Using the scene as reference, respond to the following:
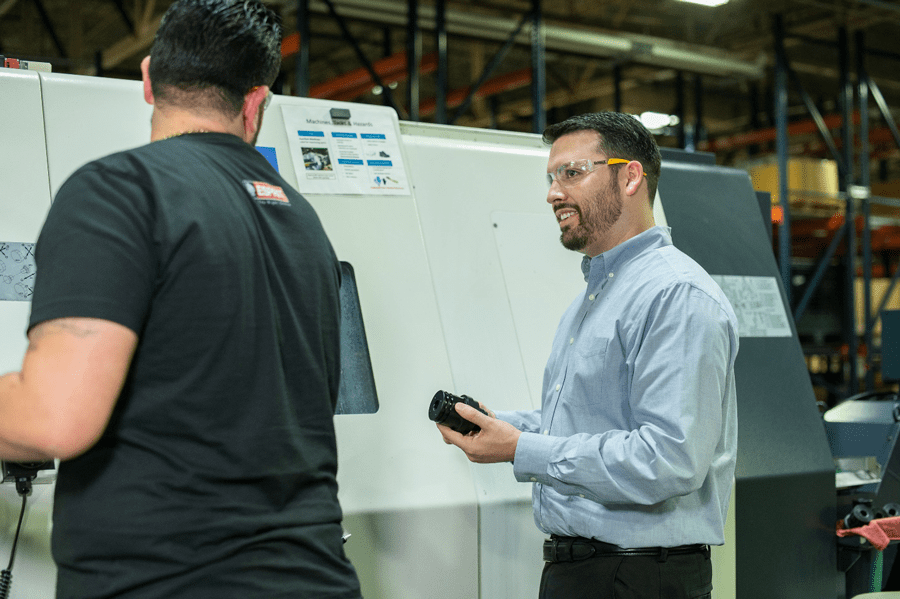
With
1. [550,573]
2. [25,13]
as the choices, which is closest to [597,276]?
[550,573]

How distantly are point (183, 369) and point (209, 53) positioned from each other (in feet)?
1.24

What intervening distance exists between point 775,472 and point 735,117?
430 inches

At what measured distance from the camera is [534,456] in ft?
4.98

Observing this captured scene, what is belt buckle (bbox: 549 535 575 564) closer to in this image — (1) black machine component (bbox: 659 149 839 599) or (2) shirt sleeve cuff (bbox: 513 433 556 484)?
(2) shirt sleeve cuff (bbox: 513 433 556 484)

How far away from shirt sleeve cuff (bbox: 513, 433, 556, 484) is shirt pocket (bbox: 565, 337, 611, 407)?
0.34 ft

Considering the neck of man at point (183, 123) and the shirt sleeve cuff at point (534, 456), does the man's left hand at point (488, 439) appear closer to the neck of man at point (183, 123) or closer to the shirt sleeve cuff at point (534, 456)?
the shirt sleeve cuff at point (534, 456)

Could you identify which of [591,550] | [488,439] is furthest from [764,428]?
[488,439]

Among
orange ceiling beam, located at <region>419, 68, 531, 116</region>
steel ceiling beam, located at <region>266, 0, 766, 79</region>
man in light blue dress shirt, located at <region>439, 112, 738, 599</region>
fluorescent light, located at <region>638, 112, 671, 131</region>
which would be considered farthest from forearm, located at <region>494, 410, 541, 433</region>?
fluorescent light, located at <region>638, 112, 671, 131</region>

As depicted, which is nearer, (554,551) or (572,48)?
(554,551)

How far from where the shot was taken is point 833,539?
2.23m

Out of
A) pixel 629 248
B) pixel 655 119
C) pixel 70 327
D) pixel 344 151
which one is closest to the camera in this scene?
pixel 70 327

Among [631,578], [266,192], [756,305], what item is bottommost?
[631,578]

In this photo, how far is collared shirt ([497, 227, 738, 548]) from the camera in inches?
55.5

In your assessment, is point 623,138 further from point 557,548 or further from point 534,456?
point 557,548
